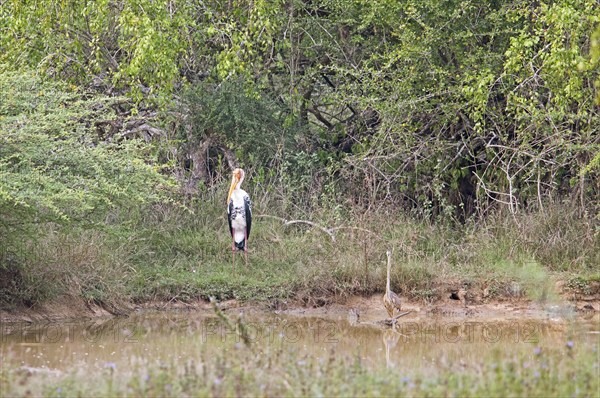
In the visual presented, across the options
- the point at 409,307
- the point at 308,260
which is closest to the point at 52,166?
the point at 308,260

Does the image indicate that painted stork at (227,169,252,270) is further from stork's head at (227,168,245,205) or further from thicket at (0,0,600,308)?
thicket at (0,0,600,308)

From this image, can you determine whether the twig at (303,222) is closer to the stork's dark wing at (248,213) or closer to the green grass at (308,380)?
the stork's dark wing at (248,213)

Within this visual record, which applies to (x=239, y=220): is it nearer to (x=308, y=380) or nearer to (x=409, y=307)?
(x=409, y=307)

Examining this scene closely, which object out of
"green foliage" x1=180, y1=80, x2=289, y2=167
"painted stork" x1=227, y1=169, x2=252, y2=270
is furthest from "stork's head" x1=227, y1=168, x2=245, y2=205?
"green foliage" x1=180, y1=80, x2=289, y2=167

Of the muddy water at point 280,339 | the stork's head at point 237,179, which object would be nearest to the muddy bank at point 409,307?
the muddy water at point 280,339

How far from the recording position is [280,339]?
10.7m

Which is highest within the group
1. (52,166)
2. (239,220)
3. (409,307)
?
(52,166)

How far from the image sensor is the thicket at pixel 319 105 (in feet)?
43.6

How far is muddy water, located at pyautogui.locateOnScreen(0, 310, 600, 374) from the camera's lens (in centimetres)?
941

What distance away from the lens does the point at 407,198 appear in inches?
650

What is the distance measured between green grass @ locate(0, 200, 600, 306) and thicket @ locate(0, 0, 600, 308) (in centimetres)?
13

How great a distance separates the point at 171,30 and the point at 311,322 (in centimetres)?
453

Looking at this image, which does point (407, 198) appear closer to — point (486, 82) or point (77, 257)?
point (486, 82)

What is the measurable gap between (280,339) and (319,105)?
23.7ft
